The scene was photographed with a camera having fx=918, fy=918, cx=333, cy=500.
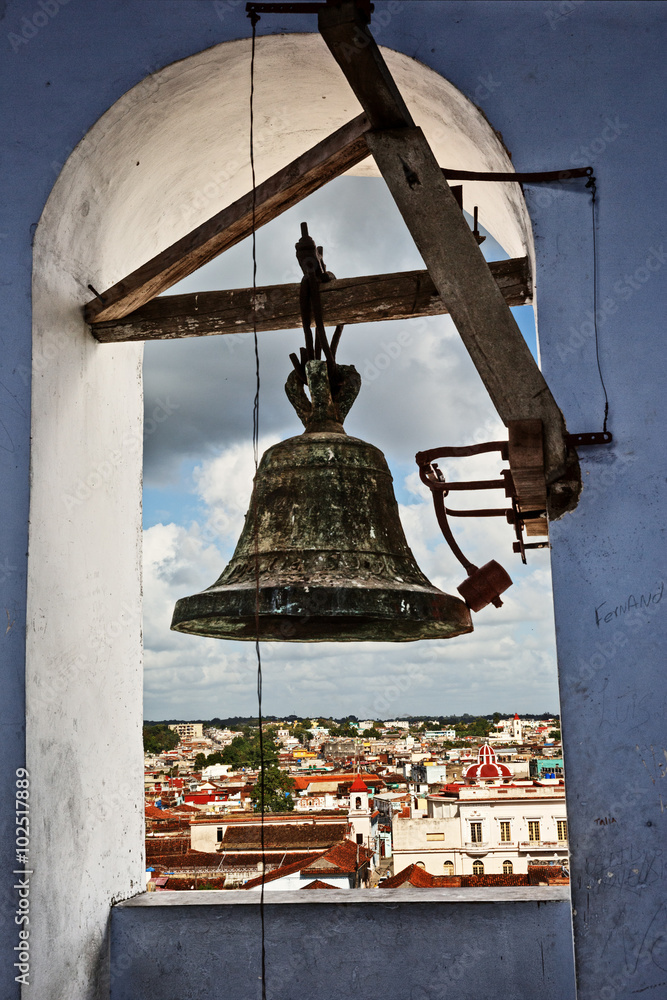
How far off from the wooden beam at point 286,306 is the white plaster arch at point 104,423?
6.4 inches

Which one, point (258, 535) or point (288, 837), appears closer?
point (258, 535)

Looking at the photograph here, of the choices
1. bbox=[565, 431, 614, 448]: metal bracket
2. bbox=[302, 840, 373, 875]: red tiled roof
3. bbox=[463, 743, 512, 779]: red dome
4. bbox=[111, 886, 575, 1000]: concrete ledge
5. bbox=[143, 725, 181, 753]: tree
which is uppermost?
bbox=[565, 431, 614, 448]: metal bracket

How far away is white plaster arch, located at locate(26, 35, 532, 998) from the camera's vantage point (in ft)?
8.67

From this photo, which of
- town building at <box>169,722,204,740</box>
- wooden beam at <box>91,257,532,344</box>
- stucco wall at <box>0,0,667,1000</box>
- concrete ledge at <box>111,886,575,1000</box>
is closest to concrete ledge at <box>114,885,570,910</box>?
concrete ledge at <box>111,886,575,1000</box>

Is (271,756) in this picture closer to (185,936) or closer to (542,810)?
(185,936)

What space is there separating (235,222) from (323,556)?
3.89 ft

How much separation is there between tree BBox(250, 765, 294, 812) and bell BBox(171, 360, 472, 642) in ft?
3.78

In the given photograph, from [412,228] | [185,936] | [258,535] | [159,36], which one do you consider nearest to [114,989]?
[185,936]

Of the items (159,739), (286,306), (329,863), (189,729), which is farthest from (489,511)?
(159,739)

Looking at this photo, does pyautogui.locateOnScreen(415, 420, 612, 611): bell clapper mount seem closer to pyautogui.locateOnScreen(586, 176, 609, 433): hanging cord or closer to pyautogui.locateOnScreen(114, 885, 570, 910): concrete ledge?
pyautogui.locateOnScreen(586, 176, 609, 433): hanging cord

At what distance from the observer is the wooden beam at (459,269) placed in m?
1.80

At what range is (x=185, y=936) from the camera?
2711 millimetres

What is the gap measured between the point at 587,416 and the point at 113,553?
163 cm

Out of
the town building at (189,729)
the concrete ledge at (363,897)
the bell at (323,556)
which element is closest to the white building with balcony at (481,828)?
the concrete ledge at (363,897)
